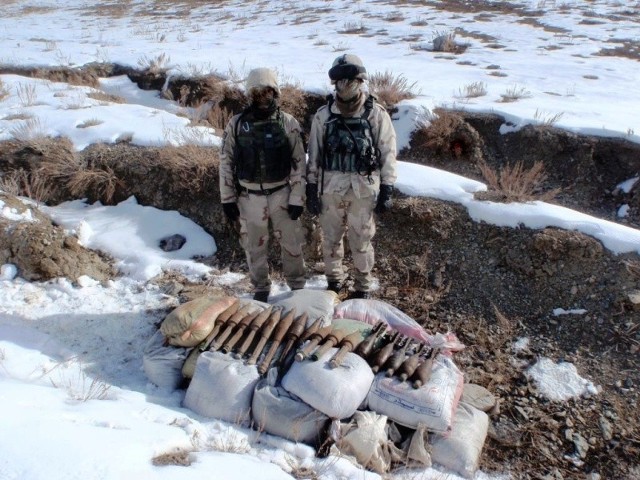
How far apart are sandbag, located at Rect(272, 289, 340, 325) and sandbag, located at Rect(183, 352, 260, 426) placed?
0.79m

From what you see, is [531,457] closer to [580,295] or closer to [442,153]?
[580,295]

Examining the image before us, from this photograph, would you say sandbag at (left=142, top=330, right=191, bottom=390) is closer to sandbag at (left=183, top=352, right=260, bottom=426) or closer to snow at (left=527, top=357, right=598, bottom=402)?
sandbag at (left=183, top=352, right=260, bottom=426)

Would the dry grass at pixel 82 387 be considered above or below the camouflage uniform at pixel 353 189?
below

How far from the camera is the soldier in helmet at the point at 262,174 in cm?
402

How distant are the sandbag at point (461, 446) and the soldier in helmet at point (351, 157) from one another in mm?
1764

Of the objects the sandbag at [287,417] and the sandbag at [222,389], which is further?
the sandbag at [222,389]

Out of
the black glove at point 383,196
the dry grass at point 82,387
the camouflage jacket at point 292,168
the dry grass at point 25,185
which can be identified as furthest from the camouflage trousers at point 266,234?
the dry grass at point 25,185

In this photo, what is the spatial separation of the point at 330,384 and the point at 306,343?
1.50 feet

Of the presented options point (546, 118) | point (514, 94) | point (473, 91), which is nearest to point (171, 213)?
point (473, 91)

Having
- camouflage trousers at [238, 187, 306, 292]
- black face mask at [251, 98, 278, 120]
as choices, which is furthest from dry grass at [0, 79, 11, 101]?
black face mask at [251, 98, 278, 120]

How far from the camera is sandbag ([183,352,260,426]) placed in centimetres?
331

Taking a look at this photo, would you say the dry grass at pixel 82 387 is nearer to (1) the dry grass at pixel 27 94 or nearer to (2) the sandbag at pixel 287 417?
(2) the sandbag at pixel 287 417

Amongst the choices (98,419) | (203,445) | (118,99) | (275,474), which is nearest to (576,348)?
(275,474)

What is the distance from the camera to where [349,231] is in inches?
175
